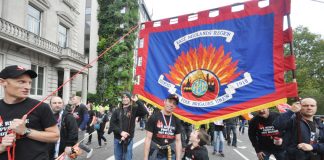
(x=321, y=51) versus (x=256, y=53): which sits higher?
(x=321, y=51)

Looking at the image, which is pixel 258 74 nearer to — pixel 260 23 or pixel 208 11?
pixel 260 23

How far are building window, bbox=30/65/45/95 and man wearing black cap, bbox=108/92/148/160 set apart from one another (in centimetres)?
1659

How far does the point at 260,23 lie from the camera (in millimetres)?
4664

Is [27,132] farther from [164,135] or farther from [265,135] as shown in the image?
[265,135]

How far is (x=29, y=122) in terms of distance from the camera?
8.54 feet

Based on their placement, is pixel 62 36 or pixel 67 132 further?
pixel 62 36

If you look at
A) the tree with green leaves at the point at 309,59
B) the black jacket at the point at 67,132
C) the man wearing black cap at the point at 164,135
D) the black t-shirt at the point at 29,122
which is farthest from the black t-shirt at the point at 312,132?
the tree with green leaves at the point at 309,59

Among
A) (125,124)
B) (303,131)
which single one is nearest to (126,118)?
(125,124)

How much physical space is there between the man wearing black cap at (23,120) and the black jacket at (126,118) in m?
3.33

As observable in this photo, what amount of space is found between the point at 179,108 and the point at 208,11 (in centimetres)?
173

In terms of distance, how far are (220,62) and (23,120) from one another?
3.29 meters

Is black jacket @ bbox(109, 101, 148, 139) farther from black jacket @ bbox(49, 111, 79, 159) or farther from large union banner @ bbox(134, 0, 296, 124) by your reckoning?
black jacket @ bbox(49, 111, 79, 159)

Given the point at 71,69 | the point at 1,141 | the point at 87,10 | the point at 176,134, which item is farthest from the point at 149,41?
the point at 87,10

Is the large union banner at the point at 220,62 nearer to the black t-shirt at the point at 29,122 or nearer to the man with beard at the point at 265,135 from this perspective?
the man with beard at the point at 265,135
